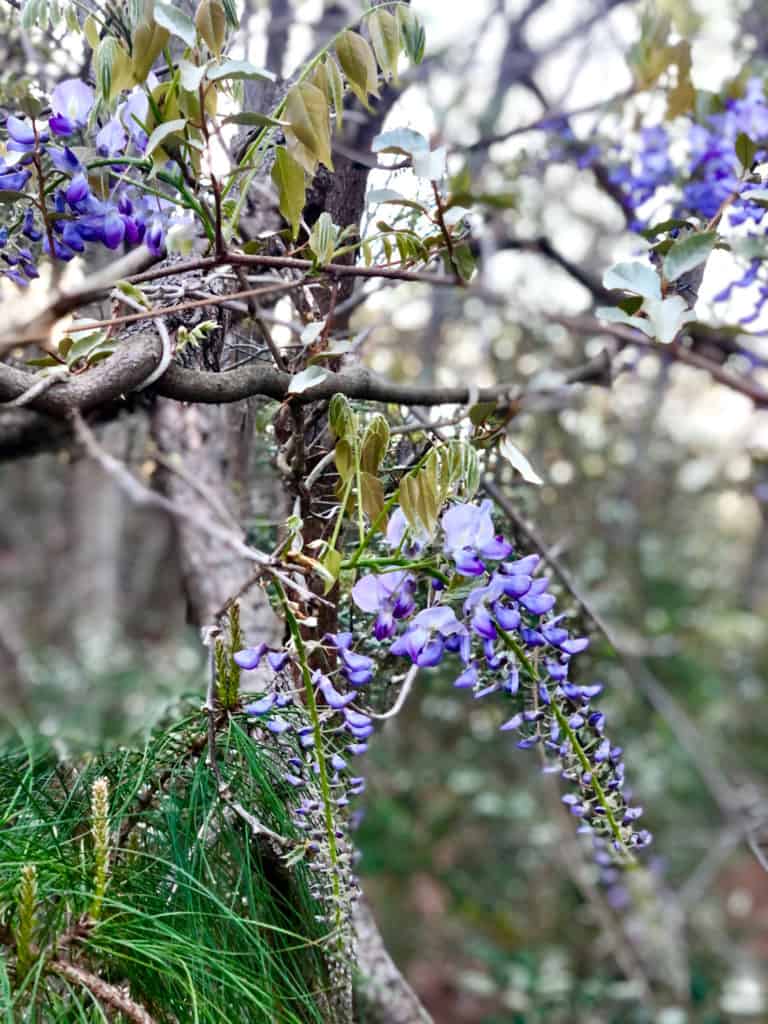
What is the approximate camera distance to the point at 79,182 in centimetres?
68

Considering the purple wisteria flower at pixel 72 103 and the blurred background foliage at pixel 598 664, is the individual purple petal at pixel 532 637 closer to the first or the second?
the purple wisteria flower at pixel 72 103

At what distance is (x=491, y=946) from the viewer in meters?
3.23

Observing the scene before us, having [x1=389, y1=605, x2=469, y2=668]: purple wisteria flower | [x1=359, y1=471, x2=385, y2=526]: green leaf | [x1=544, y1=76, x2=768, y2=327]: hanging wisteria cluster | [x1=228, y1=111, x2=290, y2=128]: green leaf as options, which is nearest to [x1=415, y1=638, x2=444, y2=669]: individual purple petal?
[x1=389, y1=605, x2=469, y2=668]: purple wisteria flower

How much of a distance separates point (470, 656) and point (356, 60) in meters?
0.40

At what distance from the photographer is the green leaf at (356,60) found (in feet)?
2.19

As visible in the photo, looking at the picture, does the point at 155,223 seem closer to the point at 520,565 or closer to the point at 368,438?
the point at 368,438

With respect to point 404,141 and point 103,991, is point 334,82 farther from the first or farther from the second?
point 103,991

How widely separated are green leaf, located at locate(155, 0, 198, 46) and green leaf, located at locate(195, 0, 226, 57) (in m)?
0.04

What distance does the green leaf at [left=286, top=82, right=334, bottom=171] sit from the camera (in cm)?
62

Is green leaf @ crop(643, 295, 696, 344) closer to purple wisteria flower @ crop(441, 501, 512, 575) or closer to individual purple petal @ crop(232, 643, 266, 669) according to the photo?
purple wisteria flower @ crop(441, 501, 512, 575)

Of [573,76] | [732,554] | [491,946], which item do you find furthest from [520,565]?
[732,554]

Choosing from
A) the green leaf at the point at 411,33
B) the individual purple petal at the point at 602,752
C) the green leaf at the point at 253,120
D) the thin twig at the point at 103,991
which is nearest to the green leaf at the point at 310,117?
the green leaf at the point at 253,120

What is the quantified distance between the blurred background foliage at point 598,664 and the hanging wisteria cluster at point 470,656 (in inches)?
38.1

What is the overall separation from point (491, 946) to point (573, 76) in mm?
2616
